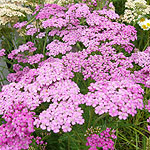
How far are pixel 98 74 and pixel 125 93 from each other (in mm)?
378

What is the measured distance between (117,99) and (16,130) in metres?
0.67

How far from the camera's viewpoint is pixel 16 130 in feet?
3.84

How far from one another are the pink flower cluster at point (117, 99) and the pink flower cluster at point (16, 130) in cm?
42

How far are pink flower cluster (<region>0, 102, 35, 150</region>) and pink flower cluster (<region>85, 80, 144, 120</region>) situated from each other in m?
0.42

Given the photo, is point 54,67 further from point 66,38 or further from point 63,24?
point 63,24

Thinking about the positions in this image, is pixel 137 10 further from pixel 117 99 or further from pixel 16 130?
pixel 16 130

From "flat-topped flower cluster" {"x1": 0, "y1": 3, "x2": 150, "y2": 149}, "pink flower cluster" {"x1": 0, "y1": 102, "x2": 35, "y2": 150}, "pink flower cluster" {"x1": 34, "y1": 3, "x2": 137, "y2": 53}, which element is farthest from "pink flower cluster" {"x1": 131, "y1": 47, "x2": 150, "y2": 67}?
"pink flower cluster" {"x1": 0, "y1": 102, "x2": 35, "y2": 150}

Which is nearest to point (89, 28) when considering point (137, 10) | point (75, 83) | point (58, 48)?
point (58, 48)

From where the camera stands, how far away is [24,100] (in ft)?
4.44

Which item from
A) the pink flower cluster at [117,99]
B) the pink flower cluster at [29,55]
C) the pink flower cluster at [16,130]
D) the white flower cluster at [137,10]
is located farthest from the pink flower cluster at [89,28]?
the pink flower cluster at [16,130]

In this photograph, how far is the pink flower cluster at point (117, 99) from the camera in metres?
1.17

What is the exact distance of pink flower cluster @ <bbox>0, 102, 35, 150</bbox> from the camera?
1.19 m

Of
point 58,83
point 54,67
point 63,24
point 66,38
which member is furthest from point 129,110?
point 63,24

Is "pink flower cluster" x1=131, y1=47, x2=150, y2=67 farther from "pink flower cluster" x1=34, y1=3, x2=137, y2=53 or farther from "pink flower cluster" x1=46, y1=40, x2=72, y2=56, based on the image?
"pink flower cluster" x1=46, y1=40, x2=72, y2=56
